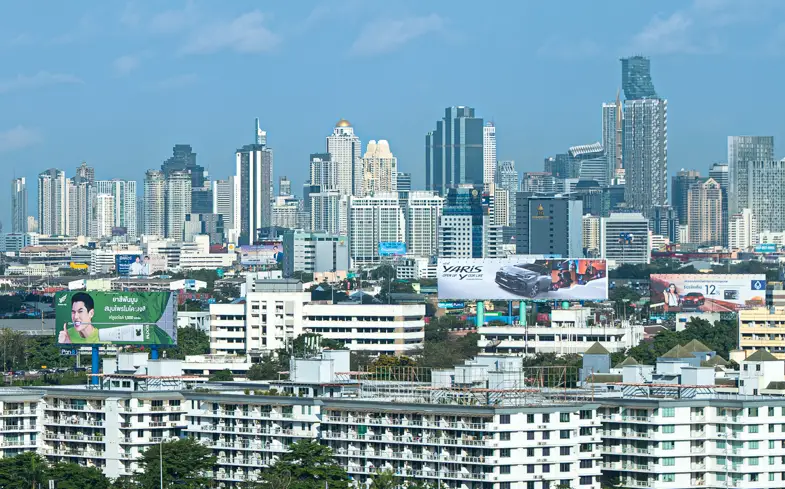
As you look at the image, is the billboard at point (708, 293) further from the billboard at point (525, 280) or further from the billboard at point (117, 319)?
the billboard at point (117, 319)

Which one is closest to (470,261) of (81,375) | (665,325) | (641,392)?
(665,325)

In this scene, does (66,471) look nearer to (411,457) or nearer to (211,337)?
(411,457)

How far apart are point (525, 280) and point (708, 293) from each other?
1197 inches

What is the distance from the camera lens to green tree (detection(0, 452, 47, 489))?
53156mm

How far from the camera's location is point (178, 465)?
171 feet

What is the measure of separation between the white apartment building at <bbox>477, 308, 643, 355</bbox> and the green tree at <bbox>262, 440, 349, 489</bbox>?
44.7m

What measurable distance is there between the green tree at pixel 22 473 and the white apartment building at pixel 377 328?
42.8 metres

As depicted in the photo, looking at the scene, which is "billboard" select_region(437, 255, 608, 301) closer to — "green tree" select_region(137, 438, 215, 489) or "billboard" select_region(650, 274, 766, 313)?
"billboard" select_region(650, 274, 766, 313)

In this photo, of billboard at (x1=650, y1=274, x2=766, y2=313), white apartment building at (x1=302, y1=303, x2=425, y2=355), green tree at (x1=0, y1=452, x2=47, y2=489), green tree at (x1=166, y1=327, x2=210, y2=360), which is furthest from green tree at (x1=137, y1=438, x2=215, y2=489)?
billboard at (x1=650, y1=274, x2=766, y2=313)

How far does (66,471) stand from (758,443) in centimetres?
1718

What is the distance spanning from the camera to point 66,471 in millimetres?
53531

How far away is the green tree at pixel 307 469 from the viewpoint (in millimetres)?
49406

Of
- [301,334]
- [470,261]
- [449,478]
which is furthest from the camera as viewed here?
[470,261]

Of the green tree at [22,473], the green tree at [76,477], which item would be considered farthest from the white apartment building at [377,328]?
the green tree at [76,477]
